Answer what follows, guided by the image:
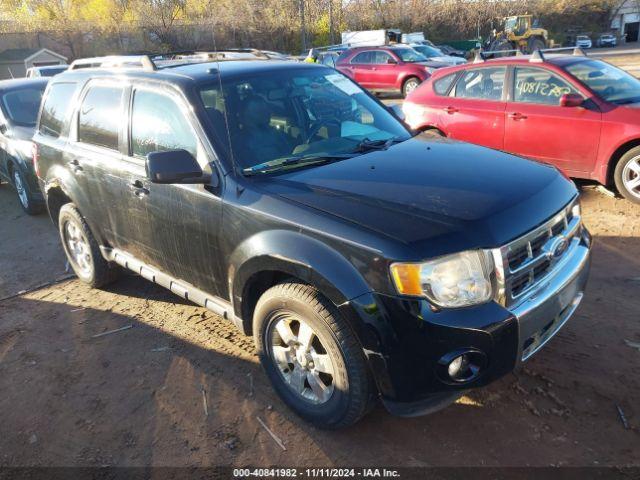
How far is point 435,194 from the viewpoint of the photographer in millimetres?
2699

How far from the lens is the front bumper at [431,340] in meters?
2.35

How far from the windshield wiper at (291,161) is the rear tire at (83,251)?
2207 millimetres

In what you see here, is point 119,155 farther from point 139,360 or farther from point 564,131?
point 564,131

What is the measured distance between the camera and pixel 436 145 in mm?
3572

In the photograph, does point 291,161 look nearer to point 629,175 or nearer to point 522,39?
point 629,175

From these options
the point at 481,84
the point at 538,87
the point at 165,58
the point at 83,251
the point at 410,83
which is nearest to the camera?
the point at 165,58

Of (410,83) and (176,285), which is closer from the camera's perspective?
(176,285)

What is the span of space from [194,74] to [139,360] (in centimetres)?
205

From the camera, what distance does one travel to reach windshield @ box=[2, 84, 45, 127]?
26.0 feet

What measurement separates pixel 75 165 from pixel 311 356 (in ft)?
9.32

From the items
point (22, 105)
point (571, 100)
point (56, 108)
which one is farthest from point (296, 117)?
point (22, 105)

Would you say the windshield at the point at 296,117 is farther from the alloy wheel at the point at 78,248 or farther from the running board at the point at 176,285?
the alloy wheel at the point at 78,248

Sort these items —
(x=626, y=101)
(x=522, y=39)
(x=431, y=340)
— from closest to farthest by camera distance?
(x=431, y=340) < (x=626, y=101) < (x=522, y=39)

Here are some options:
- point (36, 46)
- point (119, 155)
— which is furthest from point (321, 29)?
point (119, 155)
